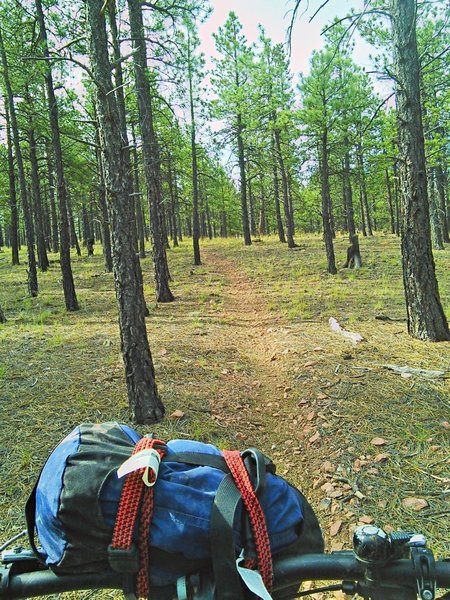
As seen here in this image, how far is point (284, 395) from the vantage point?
5473mm

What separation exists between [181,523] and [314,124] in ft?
53.1

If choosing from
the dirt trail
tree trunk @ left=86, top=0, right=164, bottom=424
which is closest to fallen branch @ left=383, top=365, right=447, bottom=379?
the dirt trail

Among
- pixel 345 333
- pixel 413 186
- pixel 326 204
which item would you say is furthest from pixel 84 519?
pixel 326 204

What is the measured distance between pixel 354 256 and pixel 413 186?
10.7 metres

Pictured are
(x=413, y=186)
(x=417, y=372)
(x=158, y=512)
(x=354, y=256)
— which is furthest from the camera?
(x=354, y=256)

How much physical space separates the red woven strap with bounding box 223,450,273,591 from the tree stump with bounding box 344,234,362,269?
1579cm

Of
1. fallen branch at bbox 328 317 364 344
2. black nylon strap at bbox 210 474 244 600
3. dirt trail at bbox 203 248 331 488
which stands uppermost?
black nylon strap at bbox 210 474 244 600

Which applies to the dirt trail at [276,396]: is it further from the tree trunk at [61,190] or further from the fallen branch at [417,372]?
the tree trunk at [61,190]

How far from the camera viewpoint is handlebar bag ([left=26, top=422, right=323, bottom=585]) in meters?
1.45

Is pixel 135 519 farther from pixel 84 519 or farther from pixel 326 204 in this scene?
pixel 326 204

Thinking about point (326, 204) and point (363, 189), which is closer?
point (326, 204)

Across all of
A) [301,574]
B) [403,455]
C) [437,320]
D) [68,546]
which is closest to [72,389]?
[403,455]

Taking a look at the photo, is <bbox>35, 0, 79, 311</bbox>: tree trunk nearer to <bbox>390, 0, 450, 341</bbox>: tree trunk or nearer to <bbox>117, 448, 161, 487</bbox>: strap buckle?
<bbox>390, 0, 450, 341</bbox>: tree trunk

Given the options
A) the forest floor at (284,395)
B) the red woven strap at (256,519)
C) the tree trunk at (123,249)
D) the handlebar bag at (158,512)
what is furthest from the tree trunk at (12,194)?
the red woven strap at (256,519)
